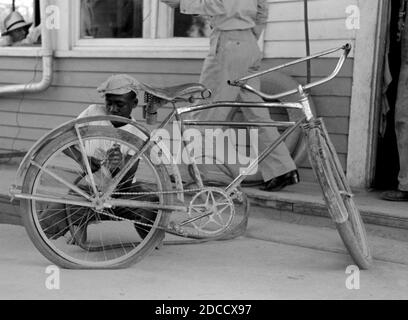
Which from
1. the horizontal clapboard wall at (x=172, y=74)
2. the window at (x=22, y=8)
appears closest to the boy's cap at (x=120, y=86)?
the horizontal clapboard wall at (x=172, y=74)

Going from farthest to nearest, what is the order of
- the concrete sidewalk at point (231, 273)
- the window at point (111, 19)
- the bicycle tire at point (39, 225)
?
the window at point (111, 19) < the bicycle tire at point (39, 225) < the concrete sidewalk at point (231, 273)

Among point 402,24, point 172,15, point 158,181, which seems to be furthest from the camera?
point 172,15

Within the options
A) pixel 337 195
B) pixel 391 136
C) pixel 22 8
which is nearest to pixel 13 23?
pixel 22 8

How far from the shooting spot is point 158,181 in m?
3.31

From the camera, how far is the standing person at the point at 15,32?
7195 mm

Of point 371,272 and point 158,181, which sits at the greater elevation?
point 158,181

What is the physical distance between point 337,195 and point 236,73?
1.62m

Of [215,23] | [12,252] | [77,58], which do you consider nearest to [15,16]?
[77,58]

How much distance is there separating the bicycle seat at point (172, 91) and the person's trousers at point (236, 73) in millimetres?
935

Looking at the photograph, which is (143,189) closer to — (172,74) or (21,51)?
(172,74)

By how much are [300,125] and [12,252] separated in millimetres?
1897

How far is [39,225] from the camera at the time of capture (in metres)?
3.22

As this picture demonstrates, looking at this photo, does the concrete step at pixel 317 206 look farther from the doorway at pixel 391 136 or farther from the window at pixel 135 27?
the window at pixel 135 27

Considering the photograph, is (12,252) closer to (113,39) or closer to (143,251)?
(143,251)
